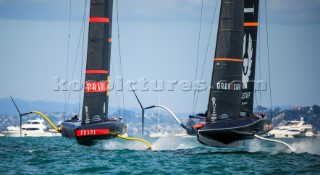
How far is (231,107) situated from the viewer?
57.6 m

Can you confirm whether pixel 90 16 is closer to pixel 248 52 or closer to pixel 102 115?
pixel 102 115

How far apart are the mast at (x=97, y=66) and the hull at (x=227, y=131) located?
9.81 meters

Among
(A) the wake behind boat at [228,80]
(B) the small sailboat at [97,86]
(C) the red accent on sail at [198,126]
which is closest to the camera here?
(A) the wake behind boat at [228,80]

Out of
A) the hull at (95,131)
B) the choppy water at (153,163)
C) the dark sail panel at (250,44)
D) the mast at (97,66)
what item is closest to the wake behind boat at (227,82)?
the choppy water at (153,163)

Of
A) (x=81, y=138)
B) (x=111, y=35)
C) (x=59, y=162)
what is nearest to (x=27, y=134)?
(x=111, y=35)

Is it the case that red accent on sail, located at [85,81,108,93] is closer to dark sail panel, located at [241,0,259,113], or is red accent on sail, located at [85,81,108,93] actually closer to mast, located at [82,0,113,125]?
mast, located at [82,0,113,125]

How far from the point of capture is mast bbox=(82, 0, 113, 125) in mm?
63250

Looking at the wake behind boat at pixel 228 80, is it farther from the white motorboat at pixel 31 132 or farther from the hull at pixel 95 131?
the white motorboat at pixel 31 132

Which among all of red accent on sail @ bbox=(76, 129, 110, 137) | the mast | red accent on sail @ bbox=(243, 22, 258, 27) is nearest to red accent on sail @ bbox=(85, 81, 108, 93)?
the mast

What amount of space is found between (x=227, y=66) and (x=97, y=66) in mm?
11004

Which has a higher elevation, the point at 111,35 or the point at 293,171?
the point at 111,35

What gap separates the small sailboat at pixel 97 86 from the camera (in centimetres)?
6184

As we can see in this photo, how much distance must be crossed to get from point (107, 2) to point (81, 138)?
1076 centimetres

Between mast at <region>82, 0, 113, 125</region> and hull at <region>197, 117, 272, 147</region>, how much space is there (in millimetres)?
9810
